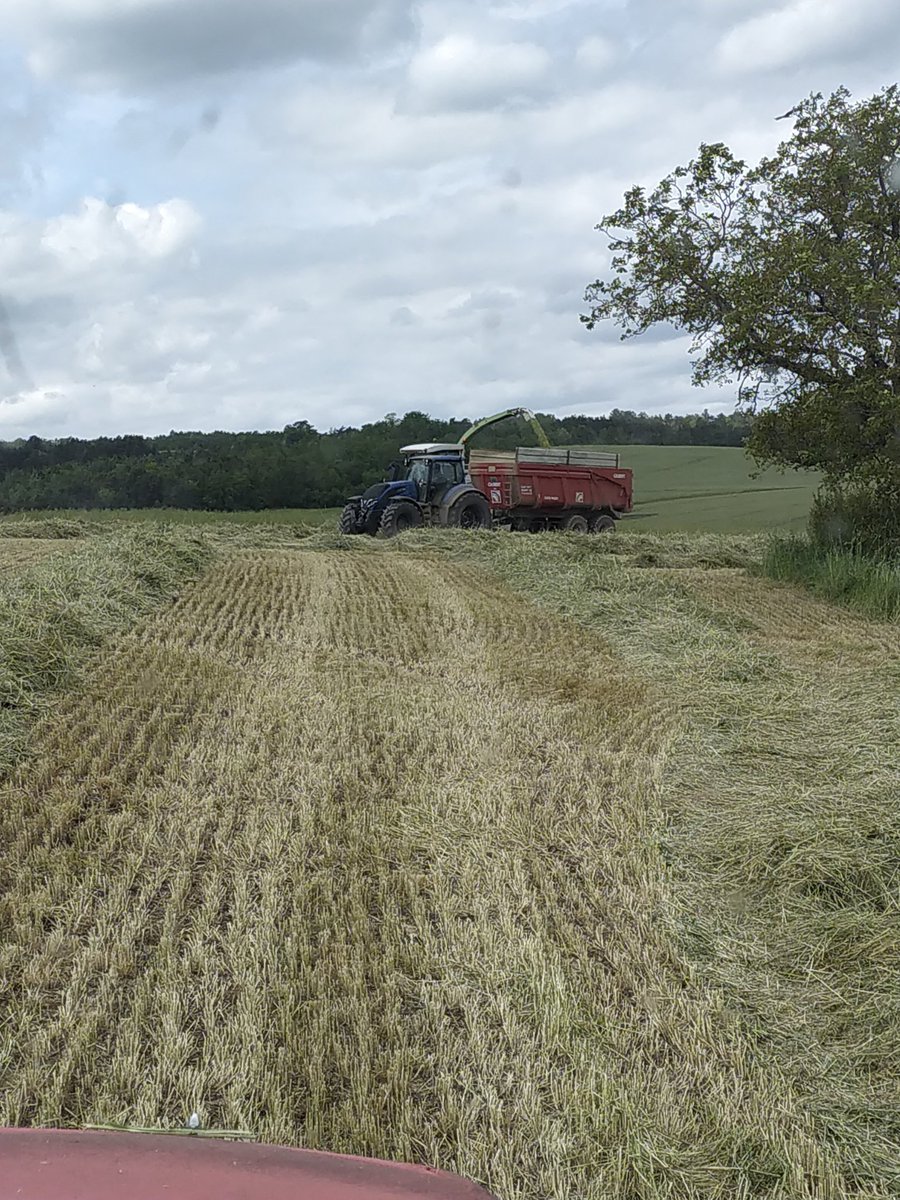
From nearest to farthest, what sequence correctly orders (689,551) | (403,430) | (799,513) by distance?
(689,551) < (799,513) < (403,430)

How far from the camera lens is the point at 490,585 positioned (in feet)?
44.8

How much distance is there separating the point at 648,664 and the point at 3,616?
5504 millimetres

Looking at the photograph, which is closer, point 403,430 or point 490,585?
A: point 490,585

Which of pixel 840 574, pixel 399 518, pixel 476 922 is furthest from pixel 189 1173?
pixel 399 518

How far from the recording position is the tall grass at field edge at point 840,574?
11898mm

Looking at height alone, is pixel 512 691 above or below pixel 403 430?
below

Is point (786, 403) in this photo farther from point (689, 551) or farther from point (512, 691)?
point (512, 691)

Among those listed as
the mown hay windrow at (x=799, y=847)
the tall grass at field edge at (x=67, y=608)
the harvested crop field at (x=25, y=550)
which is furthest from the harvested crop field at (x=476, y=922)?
the harvested crop field at (x=25, y=550)

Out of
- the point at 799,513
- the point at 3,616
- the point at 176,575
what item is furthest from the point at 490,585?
the point at 799,513

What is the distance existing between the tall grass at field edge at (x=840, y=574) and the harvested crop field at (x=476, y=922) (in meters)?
4.41

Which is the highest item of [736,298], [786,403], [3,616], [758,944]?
[736,298]

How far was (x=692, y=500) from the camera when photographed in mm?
36938

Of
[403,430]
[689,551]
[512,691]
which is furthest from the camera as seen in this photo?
[403,430]

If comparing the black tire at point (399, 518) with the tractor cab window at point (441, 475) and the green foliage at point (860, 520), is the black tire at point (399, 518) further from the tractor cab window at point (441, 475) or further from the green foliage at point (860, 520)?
the green foliage at point (860, 520)
